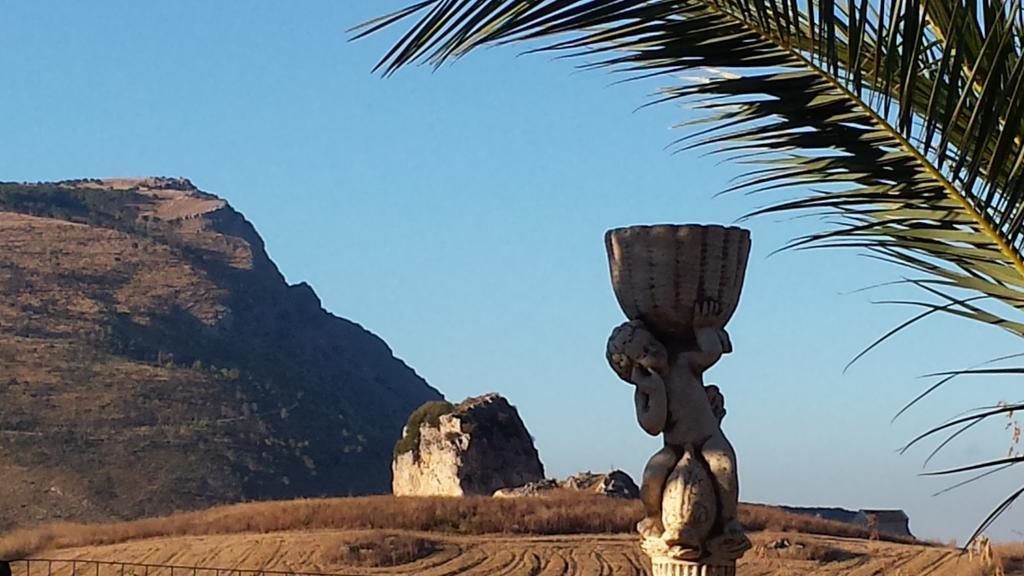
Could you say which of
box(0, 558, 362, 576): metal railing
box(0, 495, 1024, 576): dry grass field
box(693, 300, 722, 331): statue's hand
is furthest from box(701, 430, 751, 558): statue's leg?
box(0, 558, 362, 576): metal railing

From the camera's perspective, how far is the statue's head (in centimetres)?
604

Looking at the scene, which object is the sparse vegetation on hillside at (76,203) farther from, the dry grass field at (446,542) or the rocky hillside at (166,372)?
the dry grass field at (446,542)

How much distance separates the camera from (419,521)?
29.3 meters

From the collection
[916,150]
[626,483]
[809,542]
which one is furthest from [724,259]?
[626,483]

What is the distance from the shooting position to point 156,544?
27.6 meters

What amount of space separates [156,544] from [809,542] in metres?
11.5

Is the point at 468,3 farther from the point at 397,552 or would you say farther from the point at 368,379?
the point at 368,379

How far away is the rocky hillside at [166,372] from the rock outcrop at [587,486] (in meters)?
23.6

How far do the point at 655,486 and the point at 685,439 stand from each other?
22 centimetres

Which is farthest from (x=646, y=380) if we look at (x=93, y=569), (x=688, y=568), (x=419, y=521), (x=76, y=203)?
(x=76, y=203)

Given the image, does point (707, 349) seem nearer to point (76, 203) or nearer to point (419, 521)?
point (419, 521)

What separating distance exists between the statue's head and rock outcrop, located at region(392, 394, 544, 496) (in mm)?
31022

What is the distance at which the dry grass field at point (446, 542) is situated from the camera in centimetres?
2417

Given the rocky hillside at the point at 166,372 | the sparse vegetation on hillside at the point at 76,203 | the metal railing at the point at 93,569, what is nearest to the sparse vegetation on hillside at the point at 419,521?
the metal railing at the point at 93,569
